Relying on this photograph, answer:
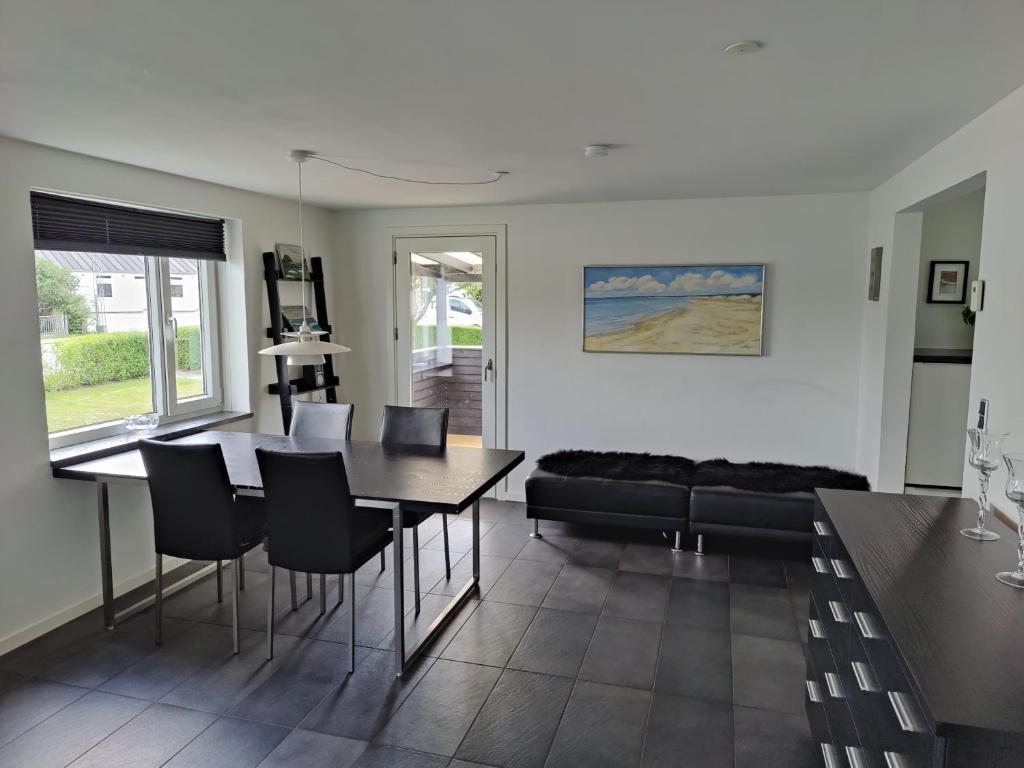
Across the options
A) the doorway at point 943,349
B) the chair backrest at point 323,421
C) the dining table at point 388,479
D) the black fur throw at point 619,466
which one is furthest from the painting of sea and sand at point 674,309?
the chair backrest at point 323,421

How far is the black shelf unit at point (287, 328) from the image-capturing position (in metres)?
4.64

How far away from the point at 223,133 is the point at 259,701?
7.49 feet

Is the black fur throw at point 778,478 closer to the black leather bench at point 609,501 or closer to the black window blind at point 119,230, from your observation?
the black leather bench at point 609,501

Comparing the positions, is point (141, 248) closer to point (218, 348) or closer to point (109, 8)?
point (218, 348)

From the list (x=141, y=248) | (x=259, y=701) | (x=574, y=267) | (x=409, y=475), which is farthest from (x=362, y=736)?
(x=574, y=267)

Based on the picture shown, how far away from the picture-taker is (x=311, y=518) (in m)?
2.85

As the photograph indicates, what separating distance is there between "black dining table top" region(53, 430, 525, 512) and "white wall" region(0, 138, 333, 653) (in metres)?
0.19

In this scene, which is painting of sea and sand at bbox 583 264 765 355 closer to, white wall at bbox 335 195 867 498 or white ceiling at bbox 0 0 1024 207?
white wall at bbox 335 195 867 498

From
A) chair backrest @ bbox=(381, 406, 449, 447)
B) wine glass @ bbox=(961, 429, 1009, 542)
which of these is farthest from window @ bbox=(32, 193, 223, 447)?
wine glass @ bbox=(961, 429, 1009, 542)

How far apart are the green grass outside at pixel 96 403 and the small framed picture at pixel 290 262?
1.23m

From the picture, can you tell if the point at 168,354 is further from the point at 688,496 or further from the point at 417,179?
the point at 688,496

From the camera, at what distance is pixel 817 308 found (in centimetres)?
468

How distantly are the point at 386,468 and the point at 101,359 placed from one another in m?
1.69

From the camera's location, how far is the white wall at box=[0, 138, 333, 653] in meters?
3.04
